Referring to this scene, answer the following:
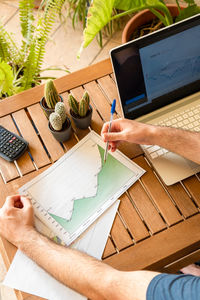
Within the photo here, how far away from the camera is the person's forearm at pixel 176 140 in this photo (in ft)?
3.33

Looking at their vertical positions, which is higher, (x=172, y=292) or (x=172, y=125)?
(x=172, y=125)

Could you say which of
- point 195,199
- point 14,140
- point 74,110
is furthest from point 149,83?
point 14,140

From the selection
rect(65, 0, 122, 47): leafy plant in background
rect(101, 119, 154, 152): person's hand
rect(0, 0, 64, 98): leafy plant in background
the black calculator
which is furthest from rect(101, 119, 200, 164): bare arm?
rect(65, 0, 122, 47): leafy plant in background

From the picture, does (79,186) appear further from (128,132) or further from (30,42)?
(30,42)

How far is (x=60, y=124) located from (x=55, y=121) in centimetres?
3

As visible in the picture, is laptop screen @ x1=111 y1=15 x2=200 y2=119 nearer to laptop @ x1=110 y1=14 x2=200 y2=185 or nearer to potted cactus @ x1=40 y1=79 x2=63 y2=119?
laptop @ x1=110 y1=14 x2=200 y2=185

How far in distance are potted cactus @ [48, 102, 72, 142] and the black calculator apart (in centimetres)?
13

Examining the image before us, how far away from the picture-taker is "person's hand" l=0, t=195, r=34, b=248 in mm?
942

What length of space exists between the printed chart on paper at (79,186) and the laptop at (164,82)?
0.42ft

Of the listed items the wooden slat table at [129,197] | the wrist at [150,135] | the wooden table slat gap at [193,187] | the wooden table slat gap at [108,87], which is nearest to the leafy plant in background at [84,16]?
the wooden table slat gap at [108,87]

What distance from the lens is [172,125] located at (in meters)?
1.12

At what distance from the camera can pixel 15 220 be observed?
0.96 m

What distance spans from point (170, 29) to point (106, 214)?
61 centimetres

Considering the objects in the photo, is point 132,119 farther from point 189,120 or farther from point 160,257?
point 160,257
